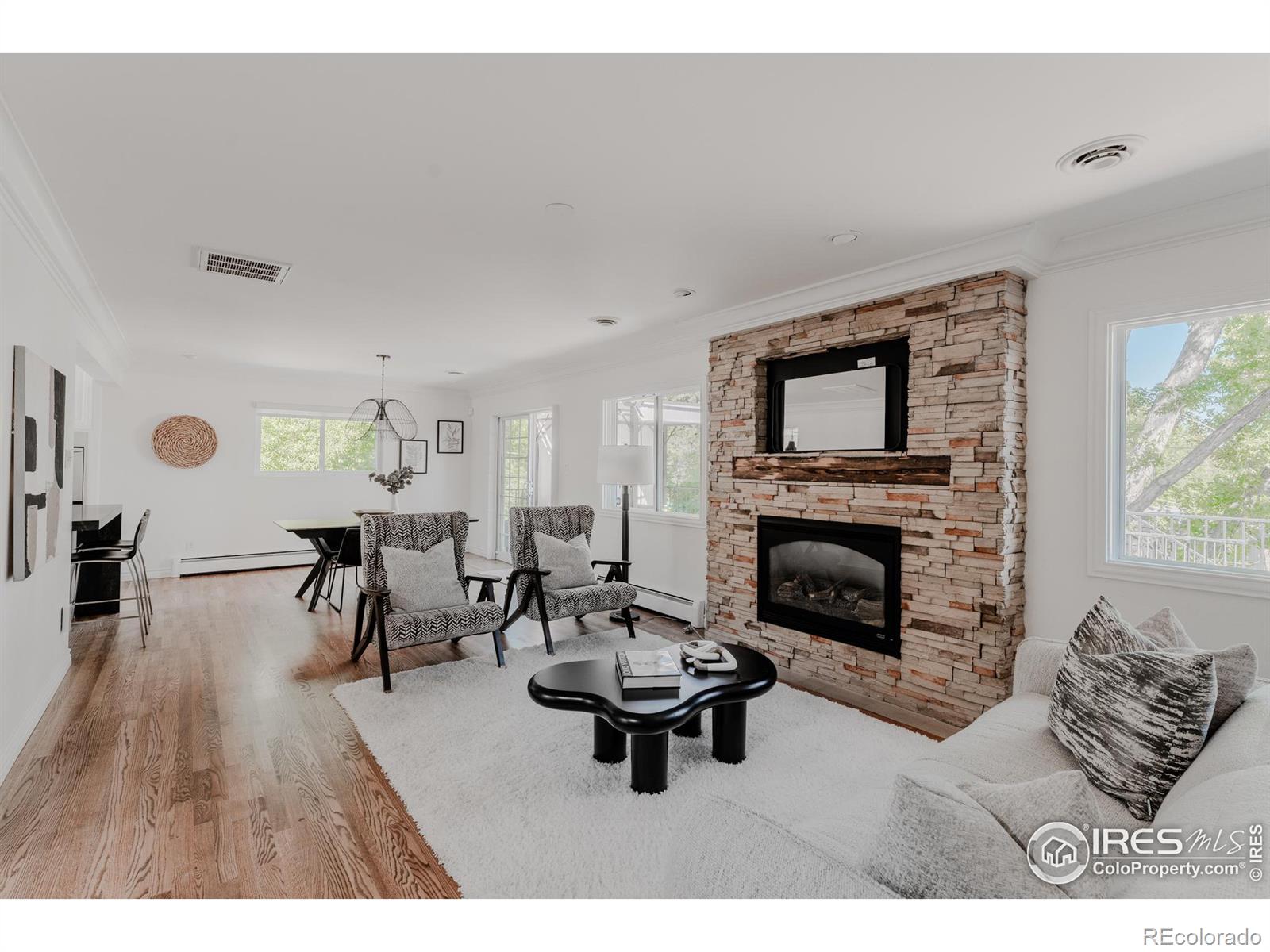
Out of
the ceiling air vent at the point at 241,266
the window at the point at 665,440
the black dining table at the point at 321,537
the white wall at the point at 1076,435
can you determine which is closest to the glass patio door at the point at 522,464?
the window at the point at 665,440

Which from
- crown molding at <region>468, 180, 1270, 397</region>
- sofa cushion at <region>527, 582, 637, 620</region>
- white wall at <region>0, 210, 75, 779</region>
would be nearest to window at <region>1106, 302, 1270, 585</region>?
crown molding at <region>468, 180, 1270, 397</region>

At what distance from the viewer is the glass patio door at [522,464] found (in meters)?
7.37

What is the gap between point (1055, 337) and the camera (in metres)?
3.06

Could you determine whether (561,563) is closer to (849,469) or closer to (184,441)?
(849,469)

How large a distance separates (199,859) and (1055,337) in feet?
13.2

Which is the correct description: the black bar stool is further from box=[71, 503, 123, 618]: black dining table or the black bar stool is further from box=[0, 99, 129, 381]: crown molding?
box=[0, 99, 129, 381]: crown molding

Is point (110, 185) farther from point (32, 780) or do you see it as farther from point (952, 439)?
point (952, 439)

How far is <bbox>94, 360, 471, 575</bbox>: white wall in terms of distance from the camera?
262 inches

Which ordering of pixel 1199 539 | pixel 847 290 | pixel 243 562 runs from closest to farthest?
pixel 1199 539
pixel 847 290
pixel 243 562

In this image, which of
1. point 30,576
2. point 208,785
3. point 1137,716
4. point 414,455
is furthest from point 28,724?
point 414,455

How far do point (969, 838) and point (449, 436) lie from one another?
8282 mm

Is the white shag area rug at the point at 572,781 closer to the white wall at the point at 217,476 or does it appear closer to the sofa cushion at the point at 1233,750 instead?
the sofa cushion at the point at 1233,750

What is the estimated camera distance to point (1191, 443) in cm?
275

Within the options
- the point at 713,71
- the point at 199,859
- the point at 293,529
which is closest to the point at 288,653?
the point at 293,529
